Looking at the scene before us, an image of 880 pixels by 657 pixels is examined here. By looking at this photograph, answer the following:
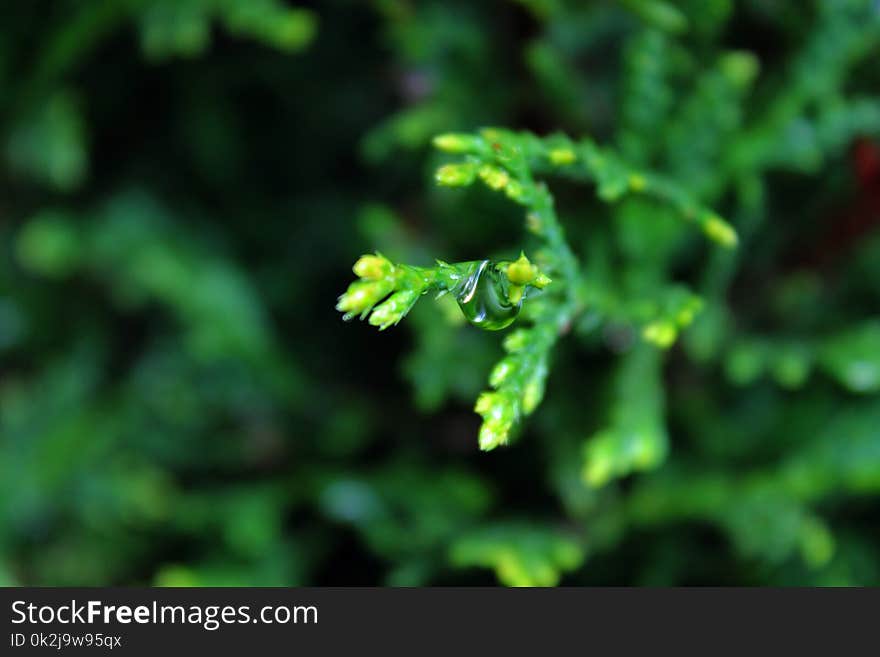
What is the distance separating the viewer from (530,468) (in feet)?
4.74

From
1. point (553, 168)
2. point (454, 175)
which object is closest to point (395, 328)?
point (553, 168)

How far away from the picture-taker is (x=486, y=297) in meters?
0.74

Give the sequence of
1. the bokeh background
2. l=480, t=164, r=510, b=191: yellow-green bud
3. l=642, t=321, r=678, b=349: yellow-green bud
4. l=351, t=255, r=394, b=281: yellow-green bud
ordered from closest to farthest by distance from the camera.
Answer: l=351, t=255, r=394, b=281: yellow-green bud, l=480, t=164, r=510, b=191: yellow-green bud, l=642, t=321, r=678, b=349: yellow-green bud, the bokeh background

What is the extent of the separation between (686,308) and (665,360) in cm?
47

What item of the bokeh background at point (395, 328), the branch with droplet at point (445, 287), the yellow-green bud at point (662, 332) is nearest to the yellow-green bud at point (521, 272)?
the branch with droplet at point (445, 287)

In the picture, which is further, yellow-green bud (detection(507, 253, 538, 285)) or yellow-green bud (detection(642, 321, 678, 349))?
yellow-green bud (detection(642, 321, 678, 349))

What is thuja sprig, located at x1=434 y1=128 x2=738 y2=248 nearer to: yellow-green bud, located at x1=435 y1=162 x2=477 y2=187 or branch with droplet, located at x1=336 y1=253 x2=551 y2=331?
yellow-green bud, located at x1=435 y1=162 x2=477 y2=187

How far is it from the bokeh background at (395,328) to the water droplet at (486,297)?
438 mm

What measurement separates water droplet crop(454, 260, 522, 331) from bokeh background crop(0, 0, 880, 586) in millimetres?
438

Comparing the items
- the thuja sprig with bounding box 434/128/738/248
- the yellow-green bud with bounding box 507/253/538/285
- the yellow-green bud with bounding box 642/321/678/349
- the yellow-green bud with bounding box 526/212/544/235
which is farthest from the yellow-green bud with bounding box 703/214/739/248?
the yellow-green bud with bounding box 507/253/538/285

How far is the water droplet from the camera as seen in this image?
735 millimetres

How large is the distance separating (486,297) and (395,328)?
0.82m

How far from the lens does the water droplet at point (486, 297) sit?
735 mm

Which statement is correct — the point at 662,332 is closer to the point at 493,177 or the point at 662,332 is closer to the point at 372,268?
the point at 493,177
